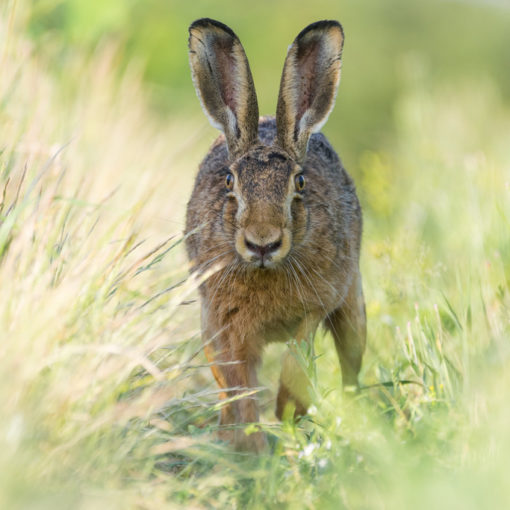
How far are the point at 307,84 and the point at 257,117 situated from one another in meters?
0.35

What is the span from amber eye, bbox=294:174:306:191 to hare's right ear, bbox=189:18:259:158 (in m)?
0.37

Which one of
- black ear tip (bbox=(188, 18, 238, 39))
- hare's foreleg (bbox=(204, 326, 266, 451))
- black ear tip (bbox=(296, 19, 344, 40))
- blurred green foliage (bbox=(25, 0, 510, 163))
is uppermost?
blurred green foliage (bbox=(25, 0, 510, 163))

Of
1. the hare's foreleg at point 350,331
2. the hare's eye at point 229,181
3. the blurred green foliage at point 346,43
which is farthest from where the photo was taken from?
the blurred green foliage at point 346,43

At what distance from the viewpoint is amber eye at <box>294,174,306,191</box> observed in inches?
177

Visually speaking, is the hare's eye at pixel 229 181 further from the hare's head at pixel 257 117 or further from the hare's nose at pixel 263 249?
the hare's nose at pixel 263 249

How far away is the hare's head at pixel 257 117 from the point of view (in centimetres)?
426

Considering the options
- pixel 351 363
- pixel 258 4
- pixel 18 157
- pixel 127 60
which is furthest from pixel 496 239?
pixel 258 4

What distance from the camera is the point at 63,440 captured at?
302 centimetres

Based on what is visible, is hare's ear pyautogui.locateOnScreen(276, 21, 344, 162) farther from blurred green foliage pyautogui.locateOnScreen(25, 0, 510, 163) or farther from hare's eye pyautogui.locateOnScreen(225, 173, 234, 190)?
blurred green foliage pyautogui.locateOnScreen(25, 0, 510, 163)

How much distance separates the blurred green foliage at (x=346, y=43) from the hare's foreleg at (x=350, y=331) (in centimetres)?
369

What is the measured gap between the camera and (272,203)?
13.8 feet

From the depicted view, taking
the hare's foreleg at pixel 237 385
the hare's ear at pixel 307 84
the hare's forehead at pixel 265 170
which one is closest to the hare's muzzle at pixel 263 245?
the hare's forehead at pixel 265 170

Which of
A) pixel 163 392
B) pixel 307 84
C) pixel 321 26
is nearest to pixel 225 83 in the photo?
pixel 307 84

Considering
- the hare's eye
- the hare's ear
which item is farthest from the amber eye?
the hare's eye
